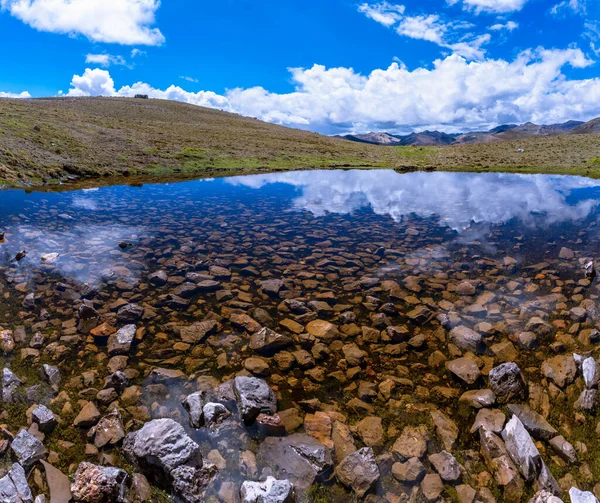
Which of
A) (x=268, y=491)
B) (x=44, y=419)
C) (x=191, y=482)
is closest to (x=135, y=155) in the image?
(x=44, y=419)

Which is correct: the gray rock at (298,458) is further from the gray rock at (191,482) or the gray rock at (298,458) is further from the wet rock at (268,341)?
the wet rock at (268,341)

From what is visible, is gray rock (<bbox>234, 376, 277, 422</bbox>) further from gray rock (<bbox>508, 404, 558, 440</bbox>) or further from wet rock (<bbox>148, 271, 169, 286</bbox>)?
wet rock (<bbox>148, 271, 169, 286</bbox>)

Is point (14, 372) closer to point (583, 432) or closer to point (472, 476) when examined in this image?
point (472, 476)

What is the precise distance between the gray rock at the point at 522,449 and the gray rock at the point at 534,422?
34 centimetres

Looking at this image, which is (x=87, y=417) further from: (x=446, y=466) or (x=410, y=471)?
(x=446, y=466)

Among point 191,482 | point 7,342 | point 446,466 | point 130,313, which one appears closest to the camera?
point 191,482

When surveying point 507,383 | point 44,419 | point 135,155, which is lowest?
point 44,419

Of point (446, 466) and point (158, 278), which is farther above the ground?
point (158, 278)

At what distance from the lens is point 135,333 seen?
7883mm

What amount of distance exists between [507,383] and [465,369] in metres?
0.75

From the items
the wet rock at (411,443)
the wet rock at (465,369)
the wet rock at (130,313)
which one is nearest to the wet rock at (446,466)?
the wet rock at (411,443)

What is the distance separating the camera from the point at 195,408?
18.7 ft

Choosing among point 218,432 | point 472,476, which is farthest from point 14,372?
point 472,476

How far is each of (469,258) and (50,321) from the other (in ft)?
46.3
